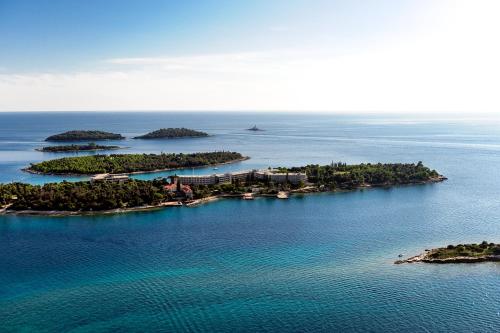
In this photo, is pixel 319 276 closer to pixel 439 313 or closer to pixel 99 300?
pixel 439 313

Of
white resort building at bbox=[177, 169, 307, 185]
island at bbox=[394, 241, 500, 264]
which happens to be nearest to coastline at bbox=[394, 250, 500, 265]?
island at bbox=[394, 241, 500, 264]

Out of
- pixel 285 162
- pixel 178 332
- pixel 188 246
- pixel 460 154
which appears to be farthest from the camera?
pixel 460 154

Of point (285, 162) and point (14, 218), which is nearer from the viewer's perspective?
point (14, 218)

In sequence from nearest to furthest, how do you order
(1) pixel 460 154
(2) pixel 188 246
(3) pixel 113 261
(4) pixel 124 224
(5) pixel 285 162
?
(3) pixel 113 261 < (2) pixel 188 246 < (4) pixel 124 224 < (5) pixel 285 162 < (1) pixel 460 154

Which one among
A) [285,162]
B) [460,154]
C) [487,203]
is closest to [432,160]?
[460,154]

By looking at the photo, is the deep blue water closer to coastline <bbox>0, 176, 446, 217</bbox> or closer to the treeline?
coastline <bbox>0, 176, 446, 217</bbox>

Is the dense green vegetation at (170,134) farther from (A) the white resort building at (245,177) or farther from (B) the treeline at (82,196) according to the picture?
(B) the treeline at (82,196)

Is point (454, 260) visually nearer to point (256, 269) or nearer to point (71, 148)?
point (256, 269)
